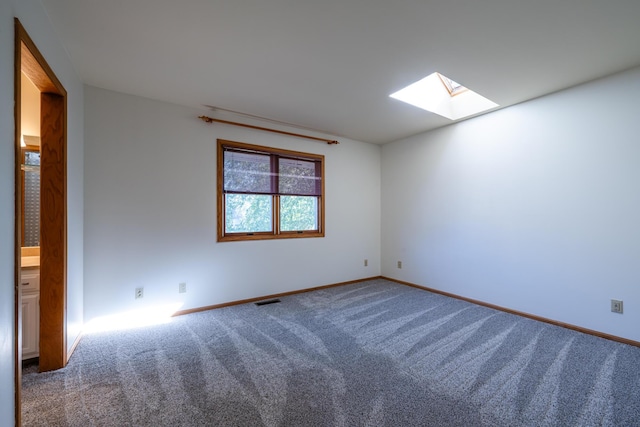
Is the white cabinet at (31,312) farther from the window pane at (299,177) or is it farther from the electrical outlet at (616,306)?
the electrical outlet at (616,306)

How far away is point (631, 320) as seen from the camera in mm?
2408

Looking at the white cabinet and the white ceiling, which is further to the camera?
the white cabinet

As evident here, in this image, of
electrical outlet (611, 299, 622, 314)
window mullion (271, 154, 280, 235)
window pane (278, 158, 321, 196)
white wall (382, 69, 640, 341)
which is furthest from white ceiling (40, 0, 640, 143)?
electrical outlet (611, 299, 622, 314)

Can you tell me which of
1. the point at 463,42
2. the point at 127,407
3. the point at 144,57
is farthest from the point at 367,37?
the point at 127,407

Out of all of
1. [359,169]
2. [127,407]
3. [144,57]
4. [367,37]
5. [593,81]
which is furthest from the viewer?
[359,169]

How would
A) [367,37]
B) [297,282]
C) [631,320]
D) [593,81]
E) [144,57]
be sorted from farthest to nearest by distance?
[297,282] → [593,81] → [631,320] → [144,57] → [367,37]

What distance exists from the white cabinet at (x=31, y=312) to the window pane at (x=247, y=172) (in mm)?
1908

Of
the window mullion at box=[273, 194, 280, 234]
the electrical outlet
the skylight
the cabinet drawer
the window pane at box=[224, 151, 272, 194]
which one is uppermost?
the skylight

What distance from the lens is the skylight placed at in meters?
3.23

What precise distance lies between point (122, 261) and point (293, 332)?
1.99 metres

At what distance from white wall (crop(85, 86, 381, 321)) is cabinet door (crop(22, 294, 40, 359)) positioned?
603mm

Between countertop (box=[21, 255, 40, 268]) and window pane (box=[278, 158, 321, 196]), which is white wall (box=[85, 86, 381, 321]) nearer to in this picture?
window pane (box=[278, 158, 321, 196])

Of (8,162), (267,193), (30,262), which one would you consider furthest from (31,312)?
(267,193)

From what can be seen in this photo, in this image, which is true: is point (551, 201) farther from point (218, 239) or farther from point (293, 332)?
point (218, 239)
